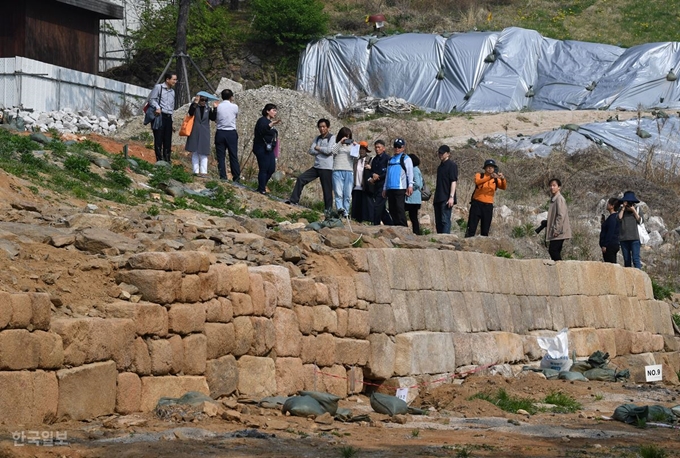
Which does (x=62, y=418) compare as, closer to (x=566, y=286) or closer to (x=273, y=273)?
(x=273, y=273)

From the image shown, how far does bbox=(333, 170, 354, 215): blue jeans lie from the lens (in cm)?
1706

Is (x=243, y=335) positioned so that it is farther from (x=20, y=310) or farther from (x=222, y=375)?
(x=20, y=310)

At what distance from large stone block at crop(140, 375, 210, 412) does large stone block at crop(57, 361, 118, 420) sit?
1.31 feet

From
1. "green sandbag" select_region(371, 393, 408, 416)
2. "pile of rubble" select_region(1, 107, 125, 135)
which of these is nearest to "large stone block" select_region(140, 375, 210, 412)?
"green sandbag" select_region(371, 393, 408, 416)

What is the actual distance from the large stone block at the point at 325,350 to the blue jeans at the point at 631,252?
8.26m

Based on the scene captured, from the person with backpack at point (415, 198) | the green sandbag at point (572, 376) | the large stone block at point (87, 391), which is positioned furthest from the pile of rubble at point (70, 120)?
the large stone block at point (87, 391)

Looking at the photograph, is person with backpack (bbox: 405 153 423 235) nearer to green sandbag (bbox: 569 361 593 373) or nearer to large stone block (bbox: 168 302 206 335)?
green sandbag (bbox: 569 361 593 373)

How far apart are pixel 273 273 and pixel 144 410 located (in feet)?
7.84

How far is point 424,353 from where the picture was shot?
545 inches

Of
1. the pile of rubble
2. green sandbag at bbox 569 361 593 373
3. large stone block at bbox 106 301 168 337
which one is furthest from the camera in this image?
the pile of rubble

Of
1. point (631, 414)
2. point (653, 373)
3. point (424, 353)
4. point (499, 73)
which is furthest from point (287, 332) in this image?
point (499, 73)

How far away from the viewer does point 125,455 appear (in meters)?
8.05

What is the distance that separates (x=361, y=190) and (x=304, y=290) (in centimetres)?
571

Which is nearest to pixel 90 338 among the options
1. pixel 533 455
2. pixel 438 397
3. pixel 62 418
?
pixel 62 418
